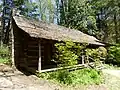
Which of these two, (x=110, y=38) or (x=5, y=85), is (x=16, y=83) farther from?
(x=110, y=38)

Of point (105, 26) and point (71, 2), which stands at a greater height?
point (71, 2)

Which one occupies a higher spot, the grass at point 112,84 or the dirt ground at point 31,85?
the dirt ground at point 31,85

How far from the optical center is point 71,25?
37.5 meters

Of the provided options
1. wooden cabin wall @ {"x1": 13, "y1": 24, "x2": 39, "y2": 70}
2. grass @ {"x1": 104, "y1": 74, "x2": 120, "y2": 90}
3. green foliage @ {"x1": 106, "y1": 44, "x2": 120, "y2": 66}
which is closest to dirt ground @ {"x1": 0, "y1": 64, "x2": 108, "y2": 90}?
grass @ {"x1": 104, "y1": 74, "x2": 120, "y2": 90}

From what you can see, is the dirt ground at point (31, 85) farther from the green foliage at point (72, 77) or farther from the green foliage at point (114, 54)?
the green foliage at point (114, 54)

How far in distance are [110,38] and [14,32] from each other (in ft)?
104

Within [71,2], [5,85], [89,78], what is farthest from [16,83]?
[71,2]

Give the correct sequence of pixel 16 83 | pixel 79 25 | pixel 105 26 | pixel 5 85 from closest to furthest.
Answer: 1. pixel 5 85
2. pixel 16 83
3. pixel 79 25
4. pixel 105 26

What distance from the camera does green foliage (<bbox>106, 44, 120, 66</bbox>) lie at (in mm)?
26052

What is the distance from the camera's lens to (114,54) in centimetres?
2669

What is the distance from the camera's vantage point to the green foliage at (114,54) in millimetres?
26052

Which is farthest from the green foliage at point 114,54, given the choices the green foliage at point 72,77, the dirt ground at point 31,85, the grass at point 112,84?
the dirt ground at point 31,85

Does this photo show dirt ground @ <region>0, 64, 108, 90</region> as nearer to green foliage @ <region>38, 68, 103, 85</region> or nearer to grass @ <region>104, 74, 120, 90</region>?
grass @ <region>104, 74, 120, 90</region>

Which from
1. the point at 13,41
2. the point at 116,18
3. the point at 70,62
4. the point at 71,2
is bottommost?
the point at 70,62
